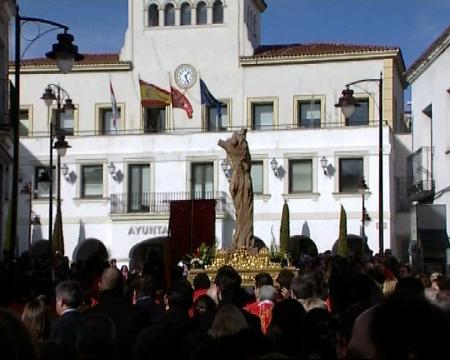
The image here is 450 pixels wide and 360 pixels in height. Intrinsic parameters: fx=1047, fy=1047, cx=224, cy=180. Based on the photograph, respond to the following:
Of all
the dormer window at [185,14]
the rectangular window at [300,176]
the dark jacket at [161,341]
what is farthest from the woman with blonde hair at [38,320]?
the dormer window at [185,14]

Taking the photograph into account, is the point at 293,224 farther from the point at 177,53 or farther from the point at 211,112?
the point at 177,53

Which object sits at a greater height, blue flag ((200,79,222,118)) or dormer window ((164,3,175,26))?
dormer window ((164,3,175,26))

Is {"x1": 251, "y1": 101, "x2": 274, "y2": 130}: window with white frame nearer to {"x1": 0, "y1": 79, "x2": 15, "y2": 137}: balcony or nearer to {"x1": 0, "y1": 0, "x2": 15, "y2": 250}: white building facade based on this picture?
{"x1": 0, "y1": 0, "x2": 15, "y2": 250}: white building facade

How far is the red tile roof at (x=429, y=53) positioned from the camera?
28875mm

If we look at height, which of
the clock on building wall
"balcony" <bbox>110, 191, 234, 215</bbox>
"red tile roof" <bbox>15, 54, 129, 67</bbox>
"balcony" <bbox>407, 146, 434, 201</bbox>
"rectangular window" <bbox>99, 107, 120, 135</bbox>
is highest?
"red tile roof" <bbox>15, 54, 129, 67</bbox>

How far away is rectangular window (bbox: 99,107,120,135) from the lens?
51.1 meters

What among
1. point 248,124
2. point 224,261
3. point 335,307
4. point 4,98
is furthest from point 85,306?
point 248,124

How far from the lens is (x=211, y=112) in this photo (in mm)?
51344

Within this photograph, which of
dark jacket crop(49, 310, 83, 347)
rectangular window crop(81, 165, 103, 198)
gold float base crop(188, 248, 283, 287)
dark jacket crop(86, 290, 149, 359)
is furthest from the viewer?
rectangular window crop(81, 165, 103, 198)

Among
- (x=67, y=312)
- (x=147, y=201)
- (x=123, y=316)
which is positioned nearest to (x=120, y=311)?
(x=123, y=316)

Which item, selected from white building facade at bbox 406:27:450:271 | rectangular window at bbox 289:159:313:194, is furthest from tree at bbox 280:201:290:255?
white building facade at bbox 406:27:450:271

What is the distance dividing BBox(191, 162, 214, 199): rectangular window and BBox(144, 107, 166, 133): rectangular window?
376 cm

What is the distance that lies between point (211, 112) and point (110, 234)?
796 cm

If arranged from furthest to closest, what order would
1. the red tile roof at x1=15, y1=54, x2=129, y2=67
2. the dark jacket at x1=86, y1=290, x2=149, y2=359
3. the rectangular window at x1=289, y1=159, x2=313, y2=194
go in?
the red tile roof at x1=15, y1=54, x2=129, y2=67, the rectangular window at x1=289, y1=159, x2=313, y2=194, the dark jacket at x1=86, y1=290, x2=149, y2=359
